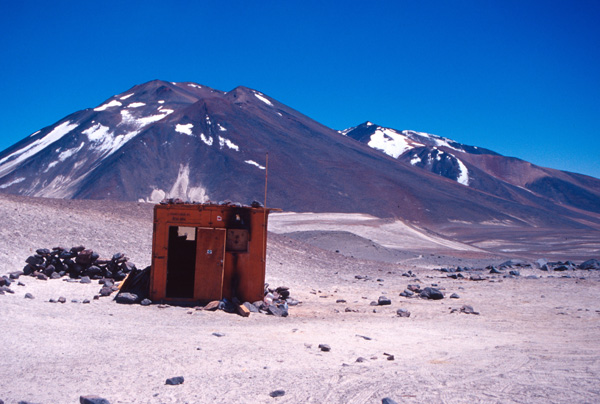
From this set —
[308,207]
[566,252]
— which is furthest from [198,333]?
[308,207]

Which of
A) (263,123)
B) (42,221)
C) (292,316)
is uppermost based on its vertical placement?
(263,123)

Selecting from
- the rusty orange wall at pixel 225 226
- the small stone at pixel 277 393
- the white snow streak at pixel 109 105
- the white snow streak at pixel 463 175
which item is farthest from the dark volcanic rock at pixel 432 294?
the white snow streak at pixel 463 175

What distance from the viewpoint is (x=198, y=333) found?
8.05 meters

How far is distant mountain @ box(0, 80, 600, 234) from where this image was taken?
67562mm

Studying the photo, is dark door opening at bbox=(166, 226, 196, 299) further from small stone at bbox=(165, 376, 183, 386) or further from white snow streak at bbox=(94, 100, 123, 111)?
white snow streak at bbox=(94, 100, 123, 111)

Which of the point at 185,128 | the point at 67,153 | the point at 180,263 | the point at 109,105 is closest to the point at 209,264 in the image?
the point at 180,263

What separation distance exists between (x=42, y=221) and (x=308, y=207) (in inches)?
1942

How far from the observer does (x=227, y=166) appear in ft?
236

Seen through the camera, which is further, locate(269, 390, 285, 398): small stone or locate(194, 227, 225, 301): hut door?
locate(194, 227, 225, 301): hut door

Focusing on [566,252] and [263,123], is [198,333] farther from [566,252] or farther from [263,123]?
[263,123]

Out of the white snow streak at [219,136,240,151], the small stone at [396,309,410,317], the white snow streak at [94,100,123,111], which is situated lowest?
the small stone at [396,309,410,317]

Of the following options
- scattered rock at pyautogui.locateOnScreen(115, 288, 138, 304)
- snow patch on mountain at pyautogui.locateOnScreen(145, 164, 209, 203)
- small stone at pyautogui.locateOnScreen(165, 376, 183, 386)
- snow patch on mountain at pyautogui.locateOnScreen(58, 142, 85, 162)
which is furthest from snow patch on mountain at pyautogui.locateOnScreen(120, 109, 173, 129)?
small stone at pyautogui.locateOnScreen(165, 376, 183, 386)

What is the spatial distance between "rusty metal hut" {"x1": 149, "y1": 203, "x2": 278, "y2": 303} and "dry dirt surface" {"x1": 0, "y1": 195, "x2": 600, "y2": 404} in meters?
0.68

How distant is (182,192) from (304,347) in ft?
204
